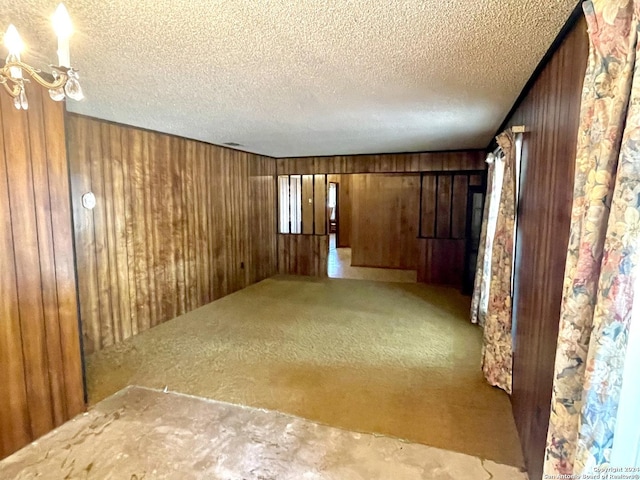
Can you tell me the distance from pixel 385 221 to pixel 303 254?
1958mm

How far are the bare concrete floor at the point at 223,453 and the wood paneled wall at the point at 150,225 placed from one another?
1.47 metres

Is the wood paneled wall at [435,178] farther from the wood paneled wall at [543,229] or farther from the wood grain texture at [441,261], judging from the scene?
the wood paneled wall at [543,229]

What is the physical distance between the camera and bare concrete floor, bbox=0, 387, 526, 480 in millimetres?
2012

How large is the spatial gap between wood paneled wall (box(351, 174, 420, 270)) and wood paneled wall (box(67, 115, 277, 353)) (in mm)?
2773

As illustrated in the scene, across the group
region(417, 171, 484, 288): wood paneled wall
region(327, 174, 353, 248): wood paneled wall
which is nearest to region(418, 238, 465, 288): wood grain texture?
region(417, 171, 484, 288): wood paneled wall

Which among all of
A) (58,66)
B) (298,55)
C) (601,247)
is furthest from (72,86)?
(601,247)

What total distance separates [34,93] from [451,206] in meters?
5.82

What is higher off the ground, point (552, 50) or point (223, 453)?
point (552, 50)

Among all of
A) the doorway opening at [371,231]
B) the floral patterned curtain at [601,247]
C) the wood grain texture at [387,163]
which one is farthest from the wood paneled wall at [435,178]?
the floral patterned curtain at [601,247]

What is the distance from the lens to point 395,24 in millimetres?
1618

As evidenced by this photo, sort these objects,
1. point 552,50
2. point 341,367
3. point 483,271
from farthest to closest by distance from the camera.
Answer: point 483,271
point 341,367
point 552,50

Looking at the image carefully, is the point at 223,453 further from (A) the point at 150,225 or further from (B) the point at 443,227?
(B) the point at 443,227

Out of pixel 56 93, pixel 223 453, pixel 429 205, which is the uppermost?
pixel 56 93

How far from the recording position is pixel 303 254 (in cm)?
711
